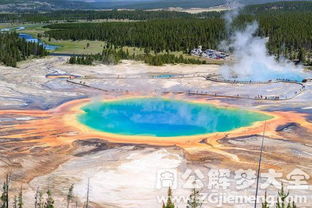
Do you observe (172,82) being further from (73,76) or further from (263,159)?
(263,159)

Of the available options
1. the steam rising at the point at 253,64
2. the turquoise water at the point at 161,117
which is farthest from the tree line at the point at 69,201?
the steam rising at the point at 253,64

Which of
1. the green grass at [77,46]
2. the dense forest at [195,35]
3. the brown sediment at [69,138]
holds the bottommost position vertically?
the brown sediment at [69,138]

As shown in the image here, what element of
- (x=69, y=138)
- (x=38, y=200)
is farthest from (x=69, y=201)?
(x=69, y=138)

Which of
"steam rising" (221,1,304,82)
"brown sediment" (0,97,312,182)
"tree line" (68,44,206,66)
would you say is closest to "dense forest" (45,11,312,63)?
"steam rising" (221,1,304,82)

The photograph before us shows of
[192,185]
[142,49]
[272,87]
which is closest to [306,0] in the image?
[142,49]

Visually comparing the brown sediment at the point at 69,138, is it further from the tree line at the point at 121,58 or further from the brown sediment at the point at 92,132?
the tree line at the point at 121,58

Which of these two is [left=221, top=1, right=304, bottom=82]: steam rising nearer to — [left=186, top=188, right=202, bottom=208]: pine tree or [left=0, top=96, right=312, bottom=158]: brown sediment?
[left=0, top=96, right=312, bottom=158]: brown sediment

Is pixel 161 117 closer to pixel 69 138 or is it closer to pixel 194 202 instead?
pixel 69 138
